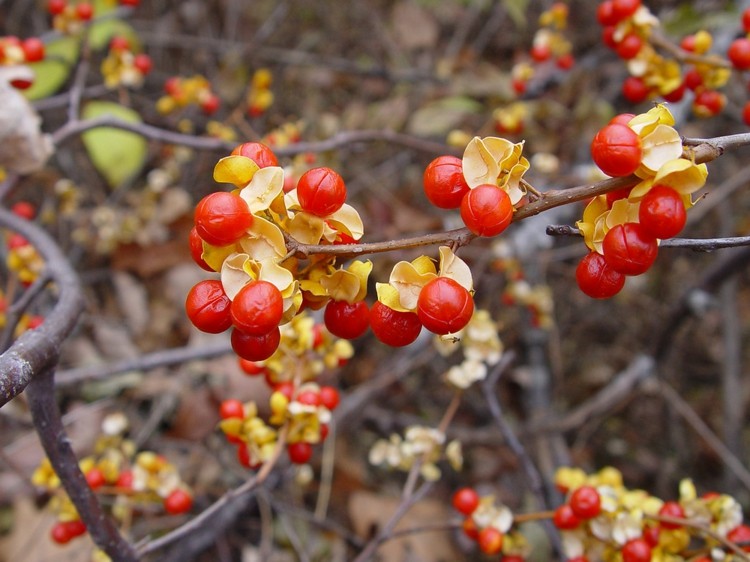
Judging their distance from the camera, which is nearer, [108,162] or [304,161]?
[304,161]

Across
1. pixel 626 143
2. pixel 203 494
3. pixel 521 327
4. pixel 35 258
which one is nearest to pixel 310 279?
pixel 626 143

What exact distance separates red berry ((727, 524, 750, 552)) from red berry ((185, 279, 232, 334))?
1145 millimetres

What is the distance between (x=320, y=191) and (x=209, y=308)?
234 millimetres

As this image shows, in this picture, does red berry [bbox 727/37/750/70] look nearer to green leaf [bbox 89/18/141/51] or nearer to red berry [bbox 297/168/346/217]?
red berry [bbox 297/168/346/217]

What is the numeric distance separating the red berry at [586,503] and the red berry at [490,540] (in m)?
0.20

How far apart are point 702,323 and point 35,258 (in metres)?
2.99

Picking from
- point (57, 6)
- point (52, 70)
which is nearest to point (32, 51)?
point (57, 6)

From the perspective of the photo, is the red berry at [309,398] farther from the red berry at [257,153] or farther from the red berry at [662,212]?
the red berry at [662,212]

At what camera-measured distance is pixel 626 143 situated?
829mm

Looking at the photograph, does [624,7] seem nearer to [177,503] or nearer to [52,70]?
[177,503]

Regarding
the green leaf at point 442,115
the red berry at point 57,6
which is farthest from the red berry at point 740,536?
Answer: the red berry at point 57,6

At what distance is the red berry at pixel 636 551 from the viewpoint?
1250mm

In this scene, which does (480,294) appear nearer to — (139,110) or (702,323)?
(702,323)

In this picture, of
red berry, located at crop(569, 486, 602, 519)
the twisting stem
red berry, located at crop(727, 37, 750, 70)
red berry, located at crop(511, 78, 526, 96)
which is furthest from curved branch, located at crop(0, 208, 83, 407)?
red berry, located at crop(511, 78, 526, 96)
